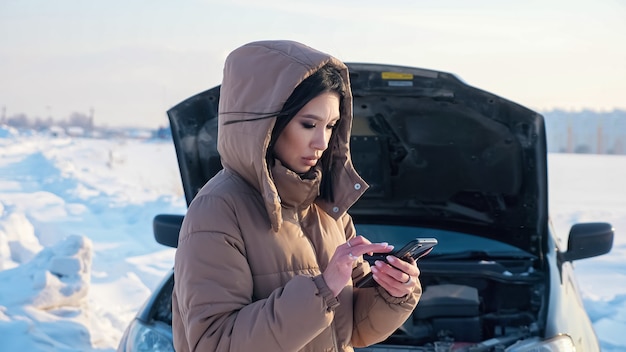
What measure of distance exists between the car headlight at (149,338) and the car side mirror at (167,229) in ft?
1.46

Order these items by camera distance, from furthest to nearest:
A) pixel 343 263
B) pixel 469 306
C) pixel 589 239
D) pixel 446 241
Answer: pixel 446 241
pixel 469 306
pixel 589 239
pixel 343 263

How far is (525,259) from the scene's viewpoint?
3.63 m

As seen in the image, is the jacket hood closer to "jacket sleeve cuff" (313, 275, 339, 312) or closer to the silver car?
"jacket sleeve cuff" (313, 275, 339, 312)

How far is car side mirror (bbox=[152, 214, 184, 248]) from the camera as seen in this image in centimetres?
333

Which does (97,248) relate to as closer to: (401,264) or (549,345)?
(549,345)

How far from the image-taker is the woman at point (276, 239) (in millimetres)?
1580

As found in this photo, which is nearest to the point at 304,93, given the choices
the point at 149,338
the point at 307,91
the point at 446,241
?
the point at 307,91

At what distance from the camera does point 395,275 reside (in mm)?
1726

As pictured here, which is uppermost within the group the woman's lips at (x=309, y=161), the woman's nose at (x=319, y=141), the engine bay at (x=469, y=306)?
the woman's nose at (x=319, y=141)

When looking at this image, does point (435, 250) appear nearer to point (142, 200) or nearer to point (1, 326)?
point (1, 326)

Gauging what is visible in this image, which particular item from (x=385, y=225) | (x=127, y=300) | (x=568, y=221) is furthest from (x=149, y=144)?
(x=385, y=225)

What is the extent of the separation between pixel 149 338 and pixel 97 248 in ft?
22.8

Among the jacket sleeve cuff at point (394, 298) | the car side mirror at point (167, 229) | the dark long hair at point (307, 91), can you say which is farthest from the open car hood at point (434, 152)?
the jacket sleeve cuff at point (394, 298)

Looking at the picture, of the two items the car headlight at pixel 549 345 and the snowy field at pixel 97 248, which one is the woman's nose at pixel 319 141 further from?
the snowy field at pixel 97 248
